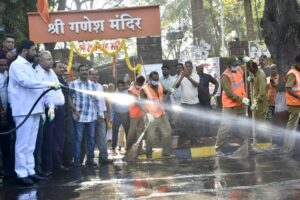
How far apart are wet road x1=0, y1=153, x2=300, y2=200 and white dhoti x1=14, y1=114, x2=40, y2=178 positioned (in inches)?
10.2

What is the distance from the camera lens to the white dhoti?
22.8 ft

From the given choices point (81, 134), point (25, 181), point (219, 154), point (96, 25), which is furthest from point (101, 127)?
point (96, 25)

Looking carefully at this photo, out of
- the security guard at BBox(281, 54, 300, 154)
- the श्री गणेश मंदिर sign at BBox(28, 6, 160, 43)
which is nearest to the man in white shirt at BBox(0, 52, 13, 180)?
the security guard at BBox(281, 54, 300, 154)

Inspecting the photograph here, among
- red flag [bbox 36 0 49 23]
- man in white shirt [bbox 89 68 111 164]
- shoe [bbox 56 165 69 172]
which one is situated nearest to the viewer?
shoe [bbox 56 165 69 172]

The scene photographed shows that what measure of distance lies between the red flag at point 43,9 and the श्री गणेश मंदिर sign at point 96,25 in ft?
0.53

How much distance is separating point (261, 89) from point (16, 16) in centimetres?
734

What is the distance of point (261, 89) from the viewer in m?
10.3

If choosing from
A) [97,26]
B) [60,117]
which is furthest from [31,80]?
[97,26]

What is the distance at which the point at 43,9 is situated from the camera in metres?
13.8

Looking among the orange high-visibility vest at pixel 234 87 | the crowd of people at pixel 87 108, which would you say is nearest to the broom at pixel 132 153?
the crowd of people at pixel 87 108

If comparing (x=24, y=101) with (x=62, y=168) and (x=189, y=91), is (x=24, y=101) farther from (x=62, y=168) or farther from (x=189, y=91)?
(x=189, y=91)

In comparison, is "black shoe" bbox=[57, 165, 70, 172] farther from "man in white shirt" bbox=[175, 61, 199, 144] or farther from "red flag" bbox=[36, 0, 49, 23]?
"red flag" bbox=[36, 0, 49, 23]

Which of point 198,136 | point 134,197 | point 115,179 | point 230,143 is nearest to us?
point 134,197

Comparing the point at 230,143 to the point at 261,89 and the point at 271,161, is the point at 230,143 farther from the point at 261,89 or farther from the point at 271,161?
the point at 271,161
